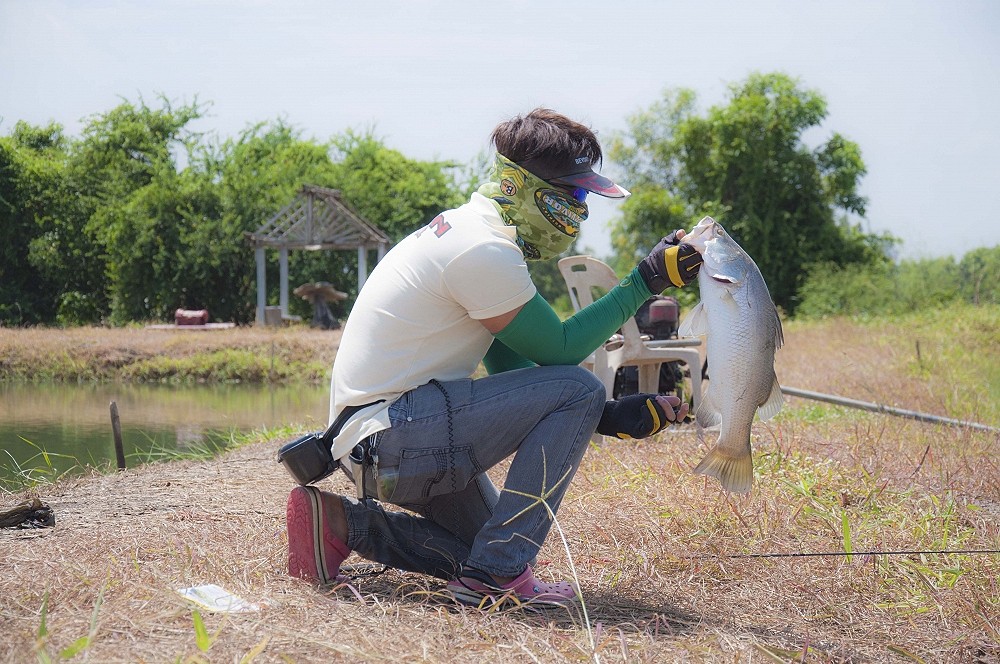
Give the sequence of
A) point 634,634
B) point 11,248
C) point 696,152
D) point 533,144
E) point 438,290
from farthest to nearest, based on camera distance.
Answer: point 696,152, point 11,248, point 533,144, point 438,290, point 634,634

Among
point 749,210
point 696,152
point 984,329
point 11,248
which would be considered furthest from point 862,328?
point 11,248

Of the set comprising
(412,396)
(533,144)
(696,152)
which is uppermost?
(696,152)

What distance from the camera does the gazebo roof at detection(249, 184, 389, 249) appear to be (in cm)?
1816

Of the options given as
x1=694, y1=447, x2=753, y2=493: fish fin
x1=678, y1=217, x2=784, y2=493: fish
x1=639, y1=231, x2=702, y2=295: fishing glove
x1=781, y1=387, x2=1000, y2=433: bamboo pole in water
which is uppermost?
x1=639, y1=231, x2=702, y2=295: fishing glove

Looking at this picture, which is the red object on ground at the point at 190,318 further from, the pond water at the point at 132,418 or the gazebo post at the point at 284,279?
the pond water at the point at 132,418

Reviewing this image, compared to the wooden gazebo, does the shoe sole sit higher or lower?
lower

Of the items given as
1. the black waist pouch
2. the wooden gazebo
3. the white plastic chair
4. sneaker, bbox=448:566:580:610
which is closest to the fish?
sneaker, bbox=448:566:580:610

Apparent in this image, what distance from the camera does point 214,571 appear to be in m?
2.62

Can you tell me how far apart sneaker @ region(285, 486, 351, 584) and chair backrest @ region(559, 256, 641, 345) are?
287 centimetres

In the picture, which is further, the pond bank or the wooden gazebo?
the wooden gazebo

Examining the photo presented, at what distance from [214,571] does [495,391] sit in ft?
3.12

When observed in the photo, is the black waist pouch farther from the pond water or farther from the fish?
the pond water

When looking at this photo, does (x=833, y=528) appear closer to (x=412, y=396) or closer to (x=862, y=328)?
(x=412, y=396)

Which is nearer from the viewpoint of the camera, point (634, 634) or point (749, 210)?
point (634, 634)
